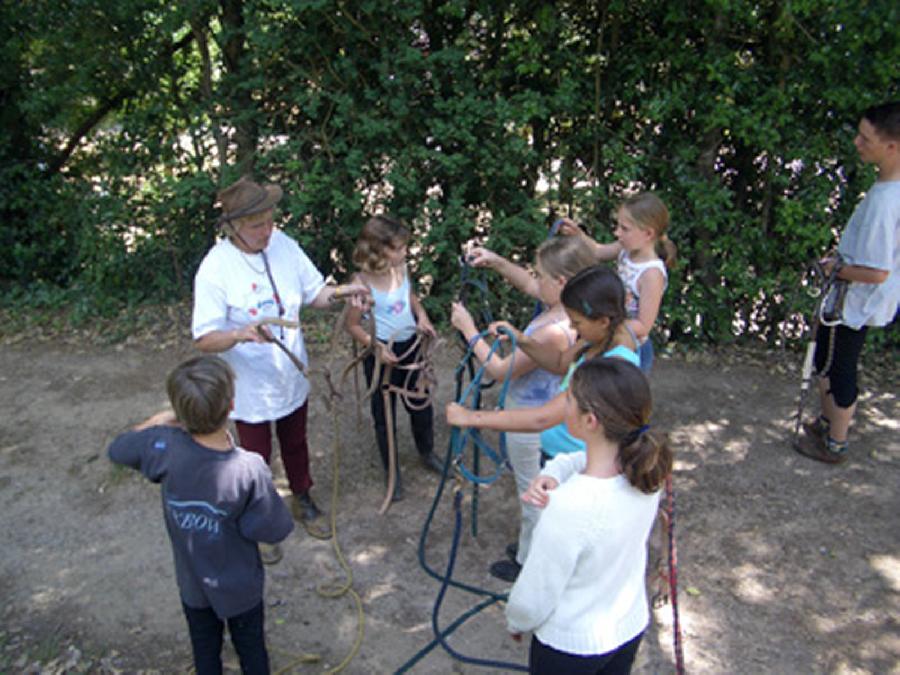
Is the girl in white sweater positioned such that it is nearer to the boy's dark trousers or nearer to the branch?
the boy's dark trousers

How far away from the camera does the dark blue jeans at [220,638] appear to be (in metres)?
2.39

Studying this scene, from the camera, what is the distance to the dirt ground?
2.96 m

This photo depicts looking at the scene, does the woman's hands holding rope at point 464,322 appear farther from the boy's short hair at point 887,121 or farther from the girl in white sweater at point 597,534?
the boy's short hair at point 887,121

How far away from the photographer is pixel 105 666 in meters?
2.87

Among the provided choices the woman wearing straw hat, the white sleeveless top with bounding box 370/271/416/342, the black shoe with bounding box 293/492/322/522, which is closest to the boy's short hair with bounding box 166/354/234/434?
the woman wearing straw hat

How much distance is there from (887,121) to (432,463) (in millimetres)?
2876

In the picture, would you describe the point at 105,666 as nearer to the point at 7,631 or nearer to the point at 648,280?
the point at 7,631

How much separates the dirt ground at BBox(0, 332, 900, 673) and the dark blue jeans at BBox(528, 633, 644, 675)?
3.20 feet

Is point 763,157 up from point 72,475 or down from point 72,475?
up

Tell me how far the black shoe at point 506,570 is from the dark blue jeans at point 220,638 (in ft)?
3.93

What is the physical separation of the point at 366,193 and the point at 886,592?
14.3ft

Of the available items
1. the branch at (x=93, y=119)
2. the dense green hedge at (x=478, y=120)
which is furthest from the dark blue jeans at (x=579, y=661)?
the branch at (x=93, y=119)

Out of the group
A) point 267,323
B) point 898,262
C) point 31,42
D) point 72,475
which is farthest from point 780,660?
point 31,42

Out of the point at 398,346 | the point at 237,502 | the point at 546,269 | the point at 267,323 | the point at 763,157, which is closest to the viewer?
the point at 237,502
